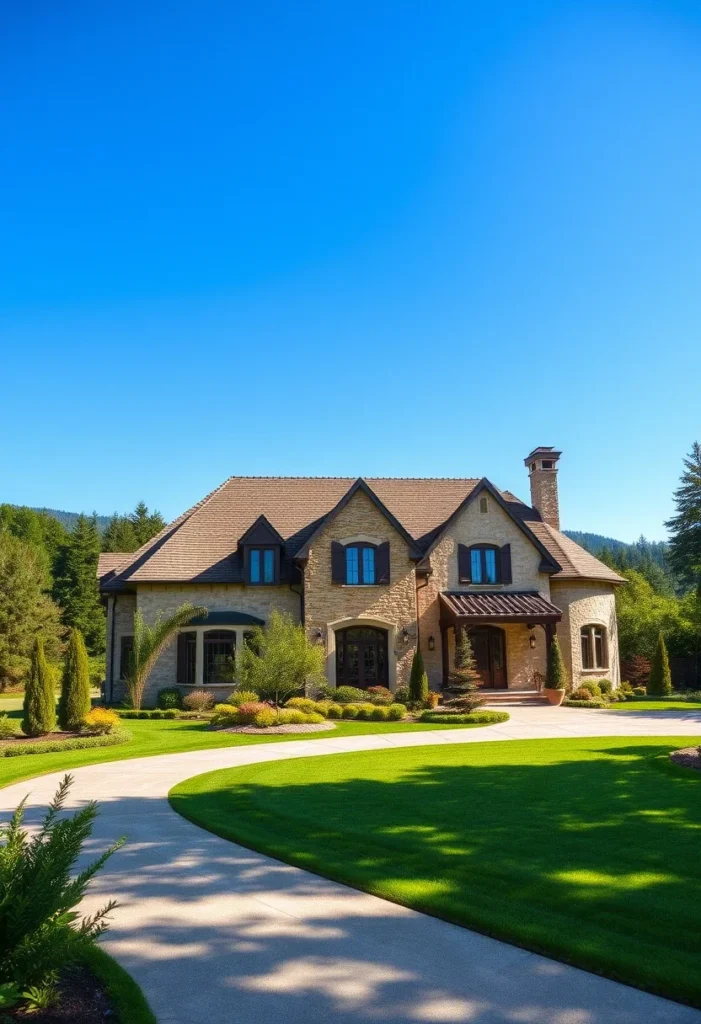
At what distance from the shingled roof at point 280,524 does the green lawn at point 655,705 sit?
540 cm

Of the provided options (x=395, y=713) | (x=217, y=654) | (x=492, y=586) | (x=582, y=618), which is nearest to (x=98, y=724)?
(x=395, y=713)

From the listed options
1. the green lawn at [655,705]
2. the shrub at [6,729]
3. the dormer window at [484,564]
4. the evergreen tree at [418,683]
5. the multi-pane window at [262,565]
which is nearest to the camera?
the shrub at [6,729]

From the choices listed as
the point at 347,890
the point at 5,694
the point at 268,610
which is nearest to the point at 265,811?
the point at 347,890

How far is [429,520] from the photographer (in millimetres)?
32688

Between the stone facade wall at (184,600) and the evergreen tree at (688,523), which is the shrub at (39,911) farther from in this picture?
the evergreen tree at (688,523)

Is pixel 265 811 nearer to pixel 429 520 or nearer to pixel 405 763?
pixel 405 763

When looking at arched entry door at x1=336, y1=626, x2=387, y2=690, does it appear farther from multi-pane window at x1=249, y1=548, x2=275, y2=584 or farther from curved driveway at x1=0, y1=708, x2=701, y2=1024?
curved driveway at x1=0, y1=708, x2=701, y2=1024

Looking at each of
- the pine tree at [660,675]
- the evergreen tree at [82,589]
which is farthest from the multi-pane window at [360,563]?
the evergreen tree at [82,589]

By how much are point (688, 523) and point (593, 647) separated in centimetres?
2628

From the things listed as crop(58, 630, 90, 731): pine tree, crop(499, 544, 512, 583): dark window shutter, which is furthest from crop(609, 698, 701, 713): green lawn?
crop(58, 630, 90, 731): pine tree

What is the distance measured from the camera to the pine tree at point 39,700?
18.8 metres

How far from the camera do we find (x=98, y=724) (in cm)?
1891

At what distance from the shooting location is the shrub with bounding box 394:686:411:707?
2629 centimetres

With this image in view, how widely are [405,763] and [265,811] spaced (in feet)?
15.9
